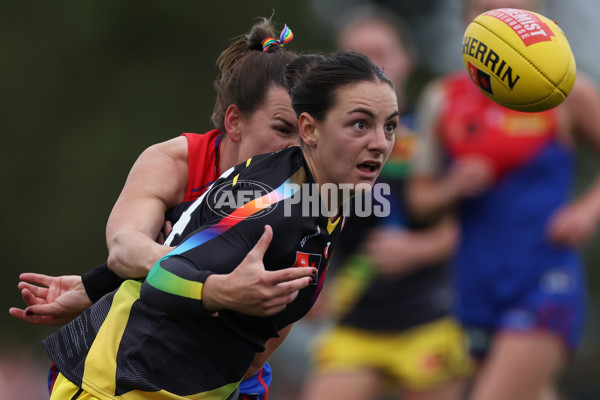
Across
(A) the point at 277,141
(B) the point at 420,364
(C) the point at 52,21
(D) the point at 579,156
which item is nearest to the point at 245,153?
(A) the point at 277,141

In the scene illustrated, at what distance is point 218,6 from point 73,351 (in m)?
12.8

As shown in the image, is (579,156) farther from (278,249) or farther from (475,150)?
(278,249)

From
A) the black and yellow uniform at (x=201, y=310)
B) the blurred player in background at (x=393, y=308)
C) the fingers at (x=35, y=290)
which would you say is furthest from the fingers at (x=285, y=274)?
the blurred player in background at (x=393, y=308)

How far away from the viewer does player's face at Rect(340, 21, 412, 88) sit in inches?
282

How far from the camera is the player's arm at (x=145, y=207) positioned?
3451 millimetres

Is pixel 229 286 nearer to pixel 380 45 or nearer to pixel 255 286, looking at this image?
pixel 255 286

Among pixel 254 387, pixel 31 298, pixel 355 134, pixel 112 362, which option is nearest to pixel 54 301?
pixel 31 298

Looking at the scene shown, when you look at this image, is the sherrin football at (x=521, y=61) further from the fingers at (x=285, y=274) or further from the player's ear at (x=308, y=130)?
the fingers at (x=285, y=274)

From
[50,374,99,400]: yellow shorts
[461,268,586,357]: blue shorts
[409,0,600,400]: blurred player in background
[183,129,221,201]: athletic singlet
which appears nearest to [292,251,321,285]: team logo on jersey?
[183,129,221,201]: athletic singlet

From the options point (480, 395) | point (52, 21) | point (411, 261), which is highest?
point (52, 21)

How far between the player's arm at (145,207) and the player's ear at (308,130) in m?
0.59

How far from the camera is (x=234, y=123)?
3955 millimetres

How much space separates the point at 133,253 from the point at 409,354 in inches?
152

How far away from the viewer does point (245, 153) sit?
3865 millimetres
